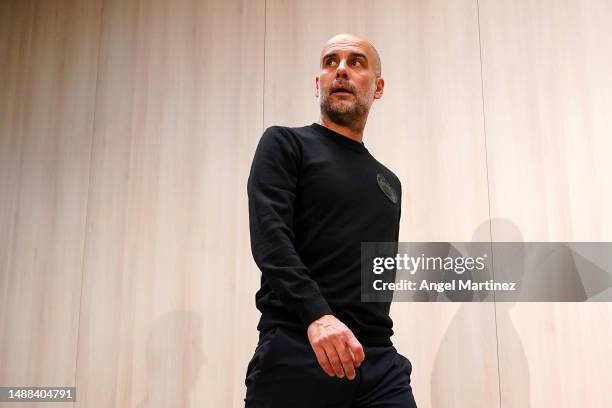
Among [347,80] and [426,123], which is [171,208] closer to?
[426,123]

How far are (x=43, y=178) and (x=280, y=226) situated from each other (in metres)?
2.04

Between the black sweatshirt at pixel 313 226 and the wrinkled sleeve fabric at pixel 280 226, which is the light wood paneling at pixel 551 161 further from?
the wrinkled sleeve fabric at pixel 280 226

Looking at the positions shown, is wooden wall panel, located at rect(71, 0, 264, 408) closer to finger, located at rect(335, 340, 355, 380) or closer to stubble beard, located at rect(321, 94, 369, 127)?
stubble beard, located at rect(321, 94, 369, 127)

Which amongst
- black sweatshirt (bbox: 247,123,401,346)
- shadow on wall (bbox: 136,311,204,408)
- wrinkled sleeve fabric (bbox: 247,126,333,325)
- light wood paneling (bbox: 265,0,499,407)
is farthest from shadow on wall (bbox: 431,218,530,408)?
wrinkled sleeve fabric (bbox: 247,126,333,325)

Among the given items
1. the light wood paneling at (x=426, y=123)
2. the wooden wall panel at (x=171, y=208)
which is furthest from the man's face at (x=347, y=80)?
the wooden wall panel at (x=171, y=208)

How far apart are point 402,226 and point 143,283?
1.19 meters

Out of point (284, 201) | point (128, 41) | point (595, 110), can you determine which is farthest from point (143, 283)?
point (595, 110)

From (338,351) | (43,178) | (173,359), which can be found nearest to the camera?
(338,351)

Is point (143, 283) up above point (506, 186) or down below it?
below

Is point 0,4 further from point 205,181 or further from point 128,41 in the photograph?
point 205,181

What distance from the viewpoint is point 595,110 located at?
8.32 feet

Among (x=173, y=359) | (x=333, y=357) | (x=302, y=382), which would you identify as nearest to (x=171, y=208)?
(x=173, y=359)

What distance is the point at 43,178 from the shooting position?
282 cm

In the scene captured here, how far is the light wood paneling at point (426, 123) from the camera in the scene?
2.35m
